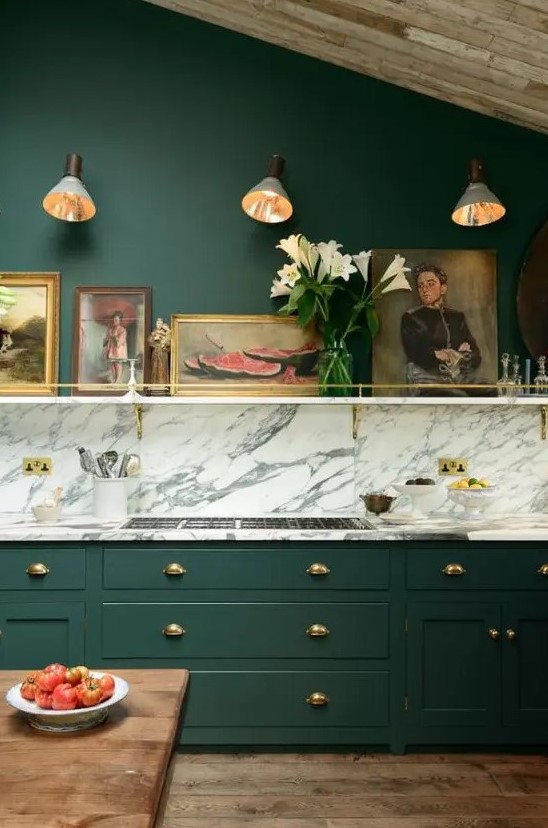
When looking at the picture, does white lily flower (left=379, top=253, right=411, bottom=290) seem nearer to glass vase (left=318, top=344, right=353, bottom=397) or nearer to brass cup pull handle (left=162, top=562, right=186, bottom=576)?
glass vase (left=318, top=344, right=353, bottom=397)

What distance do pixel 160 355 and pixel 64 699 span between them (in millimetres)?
2243

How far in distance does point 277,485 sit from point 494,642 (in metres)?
1.26

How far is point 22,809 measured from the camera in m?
1.17

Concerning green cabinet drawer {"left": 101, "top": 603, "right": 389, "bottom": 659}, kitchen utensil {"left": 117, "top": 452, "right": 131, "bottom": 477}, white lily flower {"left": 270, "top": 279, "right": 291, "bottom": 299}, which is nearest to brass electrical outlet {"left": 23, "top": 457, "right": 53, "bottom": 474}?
kitchen utensil {"left": 117, "top": 452, "right": 131, "bottom": 477}

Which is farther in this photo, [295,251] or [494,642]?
[295,251]

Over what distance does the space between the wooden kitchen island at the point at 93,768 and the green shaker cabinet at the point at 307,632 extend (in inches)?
50.5

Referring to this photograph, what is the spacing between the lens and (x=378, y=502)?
3.39 m

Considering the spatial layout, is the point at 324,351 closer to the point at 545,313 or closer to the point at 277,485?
the point at 277,485

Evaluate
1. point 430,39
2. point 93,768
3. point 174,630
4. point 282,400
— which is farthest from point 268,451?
point 93,768

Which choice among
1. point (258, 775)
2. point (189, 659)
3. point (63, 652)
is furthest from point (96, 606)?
point (258, 775)

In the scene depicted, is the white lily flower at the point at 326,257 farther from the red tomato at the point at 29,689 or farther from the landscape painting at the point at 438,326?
the red tomato at the point at 29,689

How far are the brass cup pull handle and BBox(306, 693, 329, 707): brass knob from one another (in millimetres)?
744

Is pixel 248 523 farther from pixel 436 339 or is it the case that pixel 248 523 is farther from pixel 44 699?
pixel 44 699

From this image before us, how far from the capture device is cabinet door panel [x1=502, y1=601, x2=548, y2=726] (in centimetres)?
296
